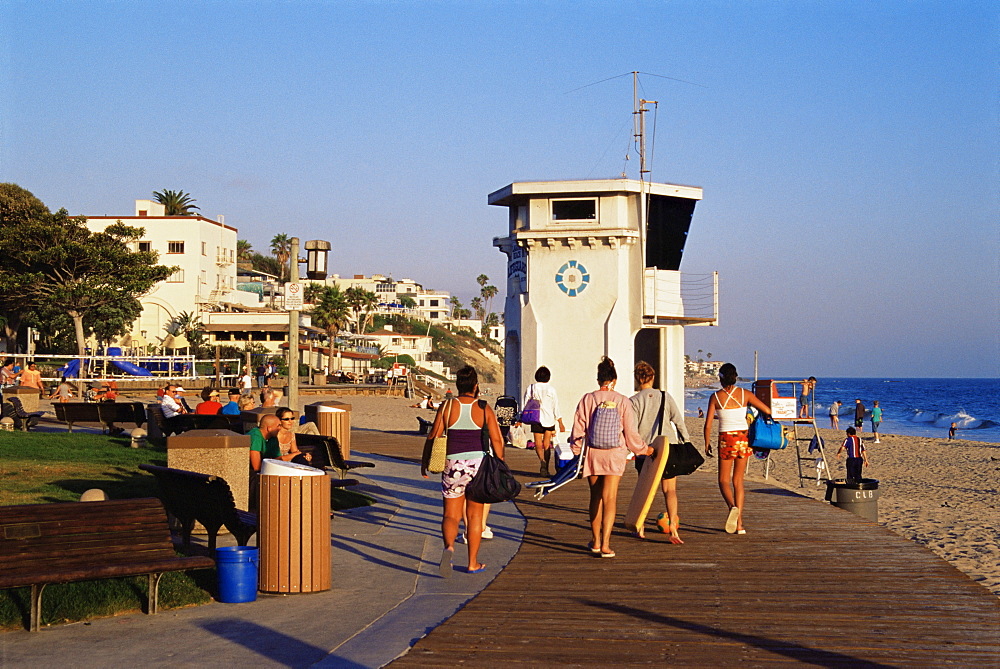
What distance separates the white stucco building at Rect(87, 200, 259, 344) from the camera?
212 feet

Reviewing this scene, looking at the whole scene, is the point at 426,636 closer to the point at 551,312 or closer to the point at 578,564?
the point at 578,564

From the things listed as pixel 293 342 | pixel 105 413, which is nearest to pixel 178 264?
pixel 105 413

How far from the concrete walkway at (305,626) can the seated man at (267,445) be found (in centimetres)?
156

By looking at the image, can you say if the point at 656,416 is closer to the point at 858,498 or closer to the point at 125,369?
the point at 858,498

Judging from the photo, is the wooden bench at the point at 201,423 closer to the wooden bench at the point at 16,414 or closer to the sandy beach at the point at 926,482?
the wooden bench at the point at 16,414

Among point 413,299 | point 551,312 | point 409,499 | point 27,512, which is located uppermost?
point 413,299

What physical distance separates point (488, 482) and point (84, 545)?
297 centimetres

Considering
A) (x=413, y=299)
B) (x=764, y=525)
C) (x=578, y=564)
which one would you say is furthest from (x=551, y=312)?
(x=413, y=299)

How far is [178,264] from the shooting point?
6581cm

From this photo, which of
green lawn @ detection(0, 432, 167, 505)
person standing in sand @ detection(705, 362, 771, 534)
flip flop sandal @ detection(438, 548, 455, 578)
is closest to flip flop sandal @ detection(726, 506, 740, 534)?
person standing in sand @ detection(705, 362, 771, 534)

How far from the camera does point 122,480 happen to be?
37.2 ft

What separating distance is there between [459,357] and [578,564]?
112m

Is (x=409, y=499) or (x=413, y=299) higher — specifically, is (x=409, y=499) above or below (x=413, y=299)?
below

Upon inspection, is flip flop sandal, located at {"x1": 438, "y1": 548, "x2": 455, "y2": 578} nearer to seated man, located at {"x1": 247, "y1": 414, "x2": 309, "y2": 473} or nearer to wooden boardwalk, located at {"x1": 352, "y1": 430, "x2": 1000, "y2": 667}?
wooden boardwalk, located at {"x1": 352, "y1": 430, "x2": 1000, "y2": 667}
